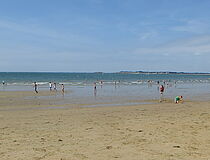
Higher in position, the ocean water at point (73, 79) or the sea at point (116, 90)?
the ocean water at point (73, 79)

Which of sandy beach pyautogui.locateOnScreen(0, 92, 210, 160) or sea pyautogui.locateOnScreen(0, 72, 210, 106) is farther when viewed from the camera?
sea pyautogui.locateOnScreen(0, 72, 210, 106)

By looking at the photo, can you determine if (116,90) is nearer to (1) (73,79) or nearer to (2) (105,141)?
(2) (105,141)

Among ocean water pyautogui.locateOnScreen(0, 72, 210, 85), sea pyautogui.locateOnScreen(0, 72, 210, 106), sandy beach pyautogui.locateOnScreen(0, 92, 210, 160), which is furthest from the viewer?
ocean water pyautogui.locateOnScreen(0, 72, 210, 85)

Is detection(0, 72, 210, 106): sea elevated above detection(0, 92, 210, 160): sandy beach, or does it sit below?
below

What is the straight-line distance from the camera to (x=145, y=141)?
7.85 metres

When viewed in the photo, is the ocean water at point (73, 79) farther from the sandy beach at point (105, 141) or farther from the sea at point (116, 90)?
the sandy beach at point (105, 141)

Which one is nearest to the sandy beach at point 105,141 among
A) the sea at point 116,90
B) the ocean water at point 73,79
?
the sea at point 116,90

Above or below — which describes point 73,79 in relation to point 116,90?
above

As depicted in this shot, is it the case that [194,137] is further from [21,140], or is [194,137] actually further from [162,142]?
[21,140]

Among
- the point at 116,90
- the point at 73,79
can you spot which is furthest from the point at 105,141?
the point at 73,79

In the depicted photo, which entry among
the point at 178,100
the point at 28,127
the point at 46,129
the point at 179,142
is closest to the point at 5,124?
the point at 28,127

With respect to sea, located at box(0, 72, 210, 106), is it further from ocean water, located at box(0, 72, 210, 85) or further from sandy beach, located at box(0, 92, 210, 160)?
sandy beach, located at box(0, 92, 210, 160)

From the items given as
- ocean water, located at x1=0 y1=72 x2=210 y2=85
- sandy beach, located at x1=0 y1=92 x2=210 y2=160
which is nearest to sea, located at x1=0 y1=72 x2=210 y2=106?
ocean water, located at x1=0 y1=72 x2=210 y2=85

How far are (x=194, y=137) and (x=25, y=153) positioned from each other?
197 inches
